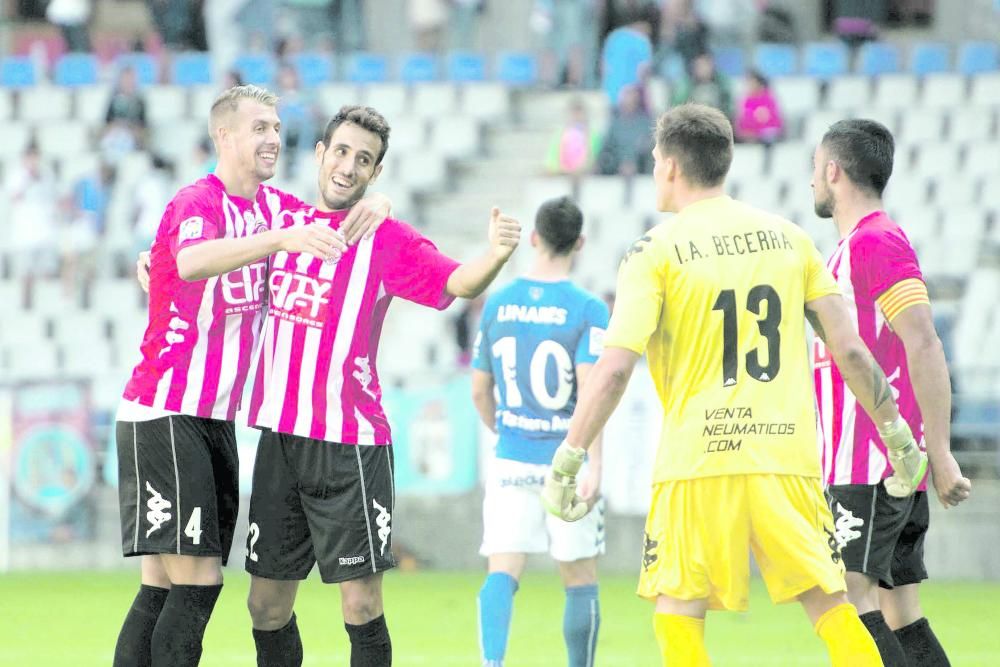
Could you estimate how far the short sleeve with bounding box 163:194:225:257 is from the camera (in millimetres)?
6059

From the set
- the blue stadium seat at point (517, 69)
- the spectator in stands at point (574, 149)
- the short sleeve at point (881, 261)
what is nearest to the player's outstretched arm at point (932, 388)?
the short sleeve at point (881, 261)

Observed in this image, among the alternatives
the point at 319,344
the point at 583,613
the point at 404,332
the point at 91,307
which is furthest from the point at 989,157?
the point at 319,344

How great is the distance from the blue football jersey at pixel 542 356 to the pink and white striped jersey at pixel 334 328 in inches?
60.2

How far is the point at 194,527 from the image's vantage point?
6.18 meters

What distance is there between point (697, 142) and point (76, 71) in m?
17.0

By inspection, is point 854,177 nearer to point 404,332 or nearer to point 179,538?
point 179,538

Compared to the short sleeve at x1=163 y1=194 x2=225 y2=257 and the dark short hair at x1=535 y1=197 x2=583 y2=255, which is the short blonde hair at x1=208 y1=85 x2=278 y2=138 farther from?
the dark short hair at x1=535 y1=197 x2=583 y2=255

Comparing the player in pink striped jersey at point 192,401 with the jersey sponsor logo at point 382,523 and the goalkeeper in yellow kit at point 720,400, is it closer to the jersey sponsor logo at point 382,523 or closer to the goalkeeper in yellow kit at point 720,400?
the jersey sponsor logo at point 382,523

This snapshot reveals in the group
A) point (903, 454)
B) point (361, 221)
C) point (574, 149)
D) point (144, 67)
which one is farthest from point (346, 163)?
point (144, 67)

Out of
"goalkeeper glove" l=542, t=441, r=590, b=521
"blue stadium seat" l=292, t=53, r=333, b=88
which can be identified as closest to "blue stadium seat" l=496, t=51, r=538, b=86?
"blue stadium seat" l=292, t=53, r=333, b=88

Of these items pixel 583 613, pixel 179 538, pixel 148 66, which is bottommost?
pixel 583 613

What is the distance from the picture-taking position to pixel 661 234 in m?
5.44

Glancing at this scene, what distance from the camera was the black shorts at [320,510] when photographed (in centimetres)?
621

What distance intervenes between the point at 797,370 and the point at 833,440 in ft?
3.11
